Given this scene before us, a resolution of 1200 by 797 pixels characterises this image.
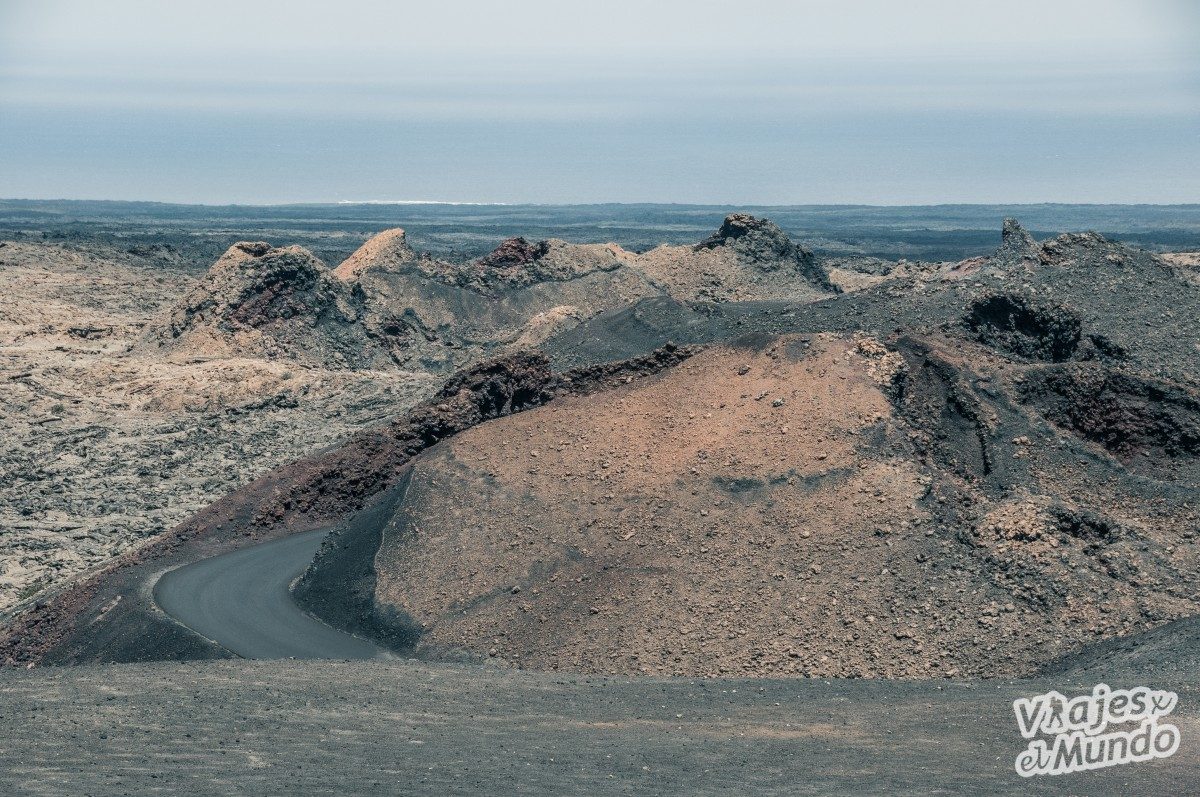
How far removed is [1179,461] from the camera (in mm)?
27844

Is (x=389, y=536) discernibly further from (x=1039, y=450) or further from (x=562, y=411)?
(x=1039, y=450)

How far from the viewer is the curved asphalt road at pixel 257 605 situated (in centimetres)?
2544

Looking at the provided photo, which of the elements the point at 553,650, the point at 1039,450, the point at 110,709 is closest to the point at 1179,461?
the point at 1039,450

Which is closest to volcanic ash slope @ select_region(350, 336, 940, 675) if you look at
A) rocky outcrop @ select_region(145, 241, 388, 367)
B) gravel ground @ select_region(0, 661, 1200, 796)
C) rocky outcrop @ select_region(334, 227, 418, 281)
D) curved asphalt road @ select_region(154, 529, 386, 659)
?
curved asphalt road @ select_region(154, 529, 386, 659)

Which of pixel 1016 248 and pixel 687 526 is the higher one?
pixel 1016 248

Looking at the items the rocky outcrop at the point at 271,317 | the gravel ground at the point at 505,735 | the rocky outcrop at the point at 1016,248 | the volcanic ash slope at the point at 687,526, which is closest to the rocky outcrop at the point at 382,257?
the rocky outcrop at the point at 271,317

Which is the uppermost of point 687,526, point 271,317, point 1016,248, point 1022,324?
point 1016,248

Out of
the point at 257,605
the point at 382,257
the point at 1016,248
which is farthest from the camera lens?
the point at 382,257

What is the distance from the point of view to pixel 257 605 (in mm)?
27688

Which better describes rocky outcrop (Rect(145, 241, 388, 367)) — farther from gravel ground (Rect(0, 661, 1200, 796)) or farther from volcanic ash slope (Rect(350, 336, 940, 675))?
gravel ground (Rect(0, 661, 1200, 796))

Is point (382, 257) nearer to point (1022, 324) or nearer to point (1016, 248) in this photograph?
point (1016, 248)

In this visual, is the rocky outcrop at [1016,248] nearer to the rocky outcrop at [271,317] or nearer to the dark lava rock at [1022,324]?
the dark lava rock at [1022,324]

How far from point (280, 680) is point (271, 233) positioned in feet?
A: 604

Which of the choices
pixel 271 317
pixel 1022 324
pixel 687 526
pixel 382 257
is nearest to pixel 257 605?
pixel 687 526
